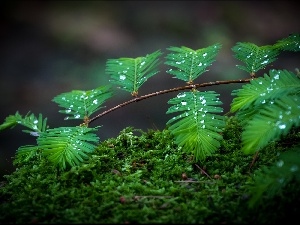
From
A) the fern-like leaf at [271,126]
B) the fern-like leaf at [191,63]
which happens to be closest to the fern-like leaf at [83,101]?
the fern-like leaf at [191,63]

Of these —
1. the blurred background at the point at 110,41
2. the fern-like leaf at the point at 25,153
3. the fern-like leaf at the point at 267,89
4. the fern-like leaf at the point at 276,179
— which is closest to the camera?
the fern-like leaf at the point at 276,179

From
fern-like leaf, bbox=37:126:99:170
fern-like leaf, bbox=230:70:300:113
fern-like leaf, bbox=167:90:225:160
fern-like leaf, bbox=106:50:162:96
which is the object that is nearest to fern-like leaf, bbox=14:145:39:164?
fern-like leaf, bbox=37:126:99:170

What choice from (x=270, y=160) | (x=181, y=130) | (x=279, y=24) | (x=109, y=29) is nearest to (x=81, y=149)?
(x=181, y=130)

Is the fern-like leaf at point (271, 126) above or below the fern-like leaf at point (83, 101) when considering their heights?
below

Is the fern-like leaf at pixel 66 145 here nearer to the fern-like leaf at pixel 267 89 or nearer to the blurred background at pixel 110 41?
the fern-like leaf at pixel 267 89

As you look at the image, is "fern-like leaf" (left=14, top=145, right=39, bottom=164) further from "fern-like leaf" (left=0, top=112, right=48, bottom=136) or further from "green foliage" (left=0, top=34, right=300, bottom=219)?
"fern-like leaf" (left=0, top=112, right=48, bottom=136)

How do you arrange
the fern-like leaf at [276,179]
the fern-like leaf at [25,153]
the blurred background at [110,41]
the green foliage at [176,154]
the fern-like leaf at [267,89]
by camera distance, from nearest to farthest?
the fern-like leaf at [276,179] < the green foliage at [176,154] < the fern-like leaf at [267,89] < the fern-like leaf at [25,153] < the blurred background at [110,41]

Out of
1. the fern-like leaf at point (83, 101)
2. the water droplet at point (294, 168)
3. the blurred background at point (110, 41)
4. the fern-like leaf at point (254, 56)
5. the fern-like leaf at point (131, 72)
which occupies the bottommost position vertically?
the water droplet at point (294, 168)
